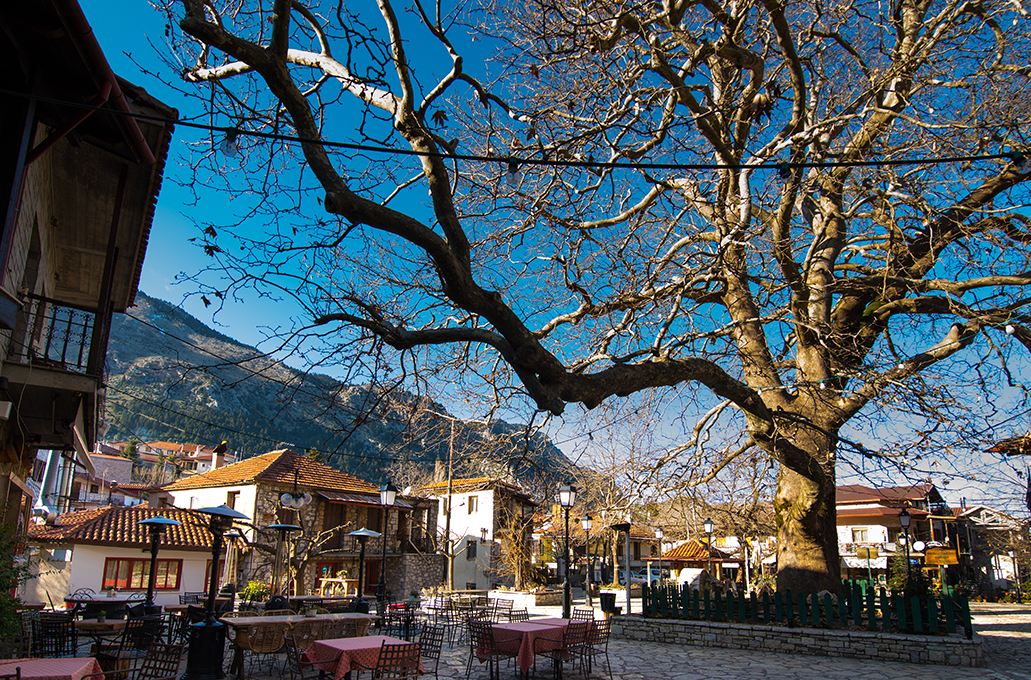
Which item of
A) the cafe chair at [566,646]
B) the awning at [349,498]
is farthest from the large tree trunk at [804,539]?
the awning at [349,498]

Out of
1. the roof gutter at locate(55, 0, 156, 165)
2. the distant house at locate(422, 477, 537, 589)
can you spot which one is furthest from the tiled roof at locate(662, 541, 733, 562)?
the roof gutter at locate(55, 0, 156, 165)

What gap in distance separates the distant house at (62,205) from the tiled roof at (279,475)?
54.8ft

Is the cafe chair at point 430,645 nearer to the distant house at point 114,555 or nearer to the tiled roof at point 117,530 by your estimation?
the tiled roof at point 117,530

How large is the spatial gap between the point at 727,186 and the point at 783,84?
2.53 m

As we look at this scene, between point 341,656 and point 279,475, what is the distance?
23333mm

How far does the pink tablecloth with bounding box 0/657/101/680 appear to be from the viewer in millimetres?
5002

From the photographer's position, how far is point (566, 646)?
8672 mm

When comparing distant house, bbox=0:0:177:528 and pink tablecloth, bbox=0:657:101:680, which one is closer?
pink tablecloth, bbox=0:657:101:680

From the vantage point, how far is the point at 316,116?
7.48m

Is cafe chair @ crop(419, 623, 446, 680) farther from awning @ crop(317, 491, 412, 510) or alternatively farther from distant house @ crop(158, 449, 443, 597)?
awning @ crop(317, 491, 412, 510)

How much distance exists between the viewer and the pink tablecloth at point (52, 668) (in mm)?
5002

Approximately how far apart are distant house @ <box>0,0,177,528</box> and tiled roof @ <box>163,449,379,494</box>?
1669cm

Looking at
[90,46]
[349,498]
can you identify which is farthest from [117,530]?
[90,46]

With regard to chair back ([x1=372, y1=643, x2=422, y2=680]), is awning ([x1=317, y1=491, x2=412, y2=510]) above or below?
above
